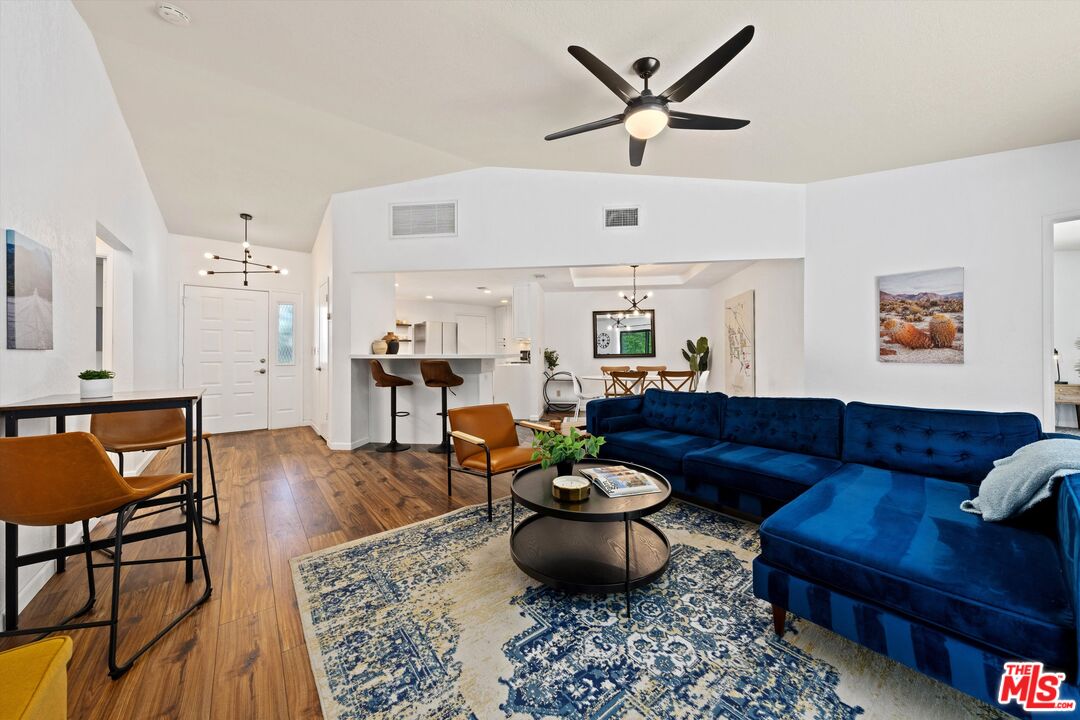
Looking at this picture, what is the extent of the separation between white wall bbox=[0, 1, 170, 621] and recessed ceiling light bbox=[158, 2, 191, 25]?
451 millimetres

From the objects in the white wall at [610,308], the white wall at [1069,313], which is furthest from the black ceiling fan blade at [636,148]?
the white wall at [1069,313]

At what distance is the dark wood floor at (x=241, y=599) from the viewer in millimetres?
1398

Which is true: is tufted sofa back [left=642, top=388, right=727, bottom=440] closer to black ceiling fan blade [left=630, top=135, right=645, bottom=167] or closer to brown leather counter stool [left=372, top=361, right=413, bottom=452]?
black ceiling fan blade [left=630, top=135, right=645, bottom=167]

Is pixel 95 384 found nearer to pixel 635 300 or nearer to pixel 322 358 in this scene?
pixel 322 358

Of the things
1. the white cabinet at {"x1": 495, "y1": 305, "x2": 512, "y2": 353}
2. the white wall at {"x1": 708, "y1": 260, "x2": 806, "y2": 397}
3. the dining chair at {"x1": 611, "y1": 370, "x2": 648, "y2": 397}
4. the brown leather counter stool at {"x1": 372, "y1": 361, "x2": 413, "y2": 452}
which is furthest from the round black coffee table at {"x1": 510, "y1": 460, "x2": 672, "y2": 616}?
the white cabinet at {"x1": 495, "y1": 305, "x2": 512, "y2": 353}

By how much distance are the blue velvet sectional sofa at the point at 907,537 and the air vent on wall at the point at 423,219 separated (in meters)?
3.51

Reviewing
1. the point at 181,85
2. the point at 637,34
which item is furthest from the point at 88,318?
the point at 637,34

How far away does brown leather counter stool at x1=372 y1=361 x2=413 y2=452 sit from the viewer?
465 cm

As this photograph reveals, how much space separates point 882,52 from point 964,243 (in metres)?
2.09

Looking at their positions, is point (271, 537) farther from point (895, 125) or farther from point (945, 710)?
point (895, 125)

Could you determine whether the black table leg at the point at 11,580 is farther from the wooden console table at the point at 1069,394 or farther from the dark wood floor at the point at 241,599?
the wooden console table at the point at 1069,394

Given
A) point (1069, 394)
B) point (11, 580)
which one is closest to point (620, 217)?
point (11, 580)

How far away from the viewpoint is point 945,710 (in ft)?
4.37

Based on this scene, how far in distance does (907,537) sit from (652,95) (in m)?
2.52
